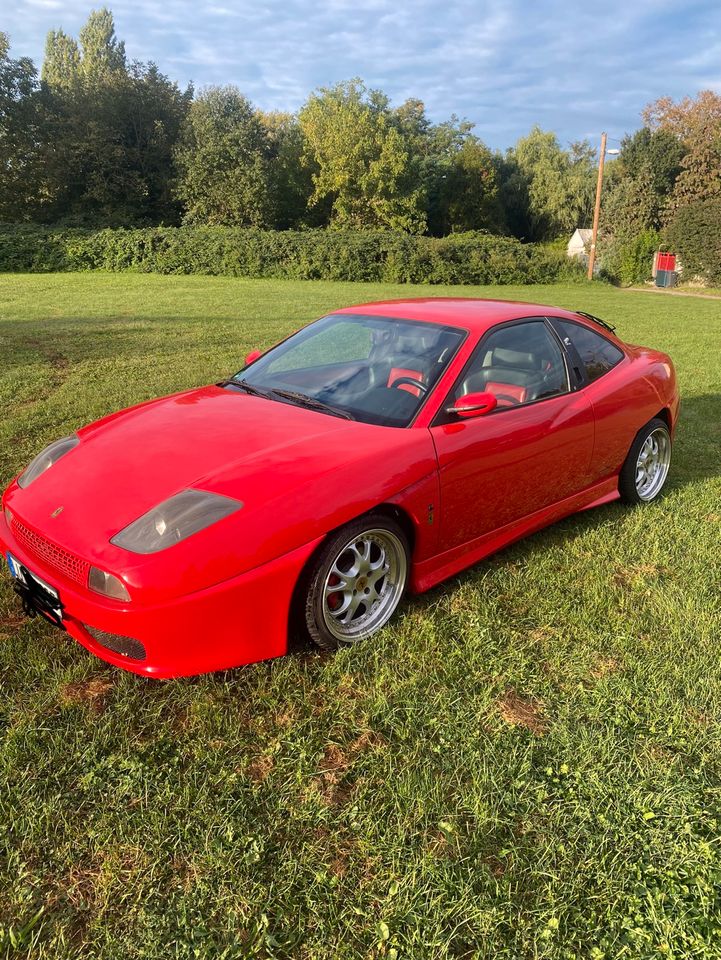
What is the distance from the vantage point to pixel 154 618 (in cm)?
226

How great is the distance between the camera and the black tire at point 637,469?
14.0ft

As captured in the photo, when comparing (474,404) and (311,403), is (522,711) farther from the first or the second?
(311,403)

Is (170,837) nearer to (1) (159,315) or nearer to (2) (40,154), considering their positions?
(1) (159,315)

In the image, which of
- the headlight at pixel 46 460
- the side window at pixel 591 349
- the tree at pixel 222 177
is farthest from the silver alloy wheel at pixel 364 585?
the tree at pixel 222 177

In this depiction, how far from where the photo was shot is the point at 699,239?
32.1 meters

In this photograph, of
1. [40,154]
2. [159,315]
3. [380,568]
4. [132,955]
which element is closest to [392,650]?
[380,568]

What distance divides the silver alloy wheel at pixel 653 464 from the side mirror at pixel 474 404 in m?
1.77

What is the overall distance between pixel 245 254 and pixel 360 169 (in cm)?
1605

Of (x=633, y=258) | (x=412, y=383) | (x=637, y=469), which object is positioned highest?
(x=633, y=258)

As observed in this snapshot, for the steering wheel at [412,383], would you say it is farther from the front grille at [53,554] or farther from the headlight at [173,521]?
the front grille at [53,554]

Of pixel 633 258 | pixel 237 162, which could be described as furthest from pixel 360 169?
pixel 633 258

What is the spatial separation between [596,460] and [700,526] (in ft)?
2.83

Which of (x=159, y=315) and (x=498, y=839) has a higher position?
(x=159, y=315)

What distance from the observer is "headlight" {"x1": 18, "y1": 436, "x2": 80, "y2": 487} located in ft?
10.0
